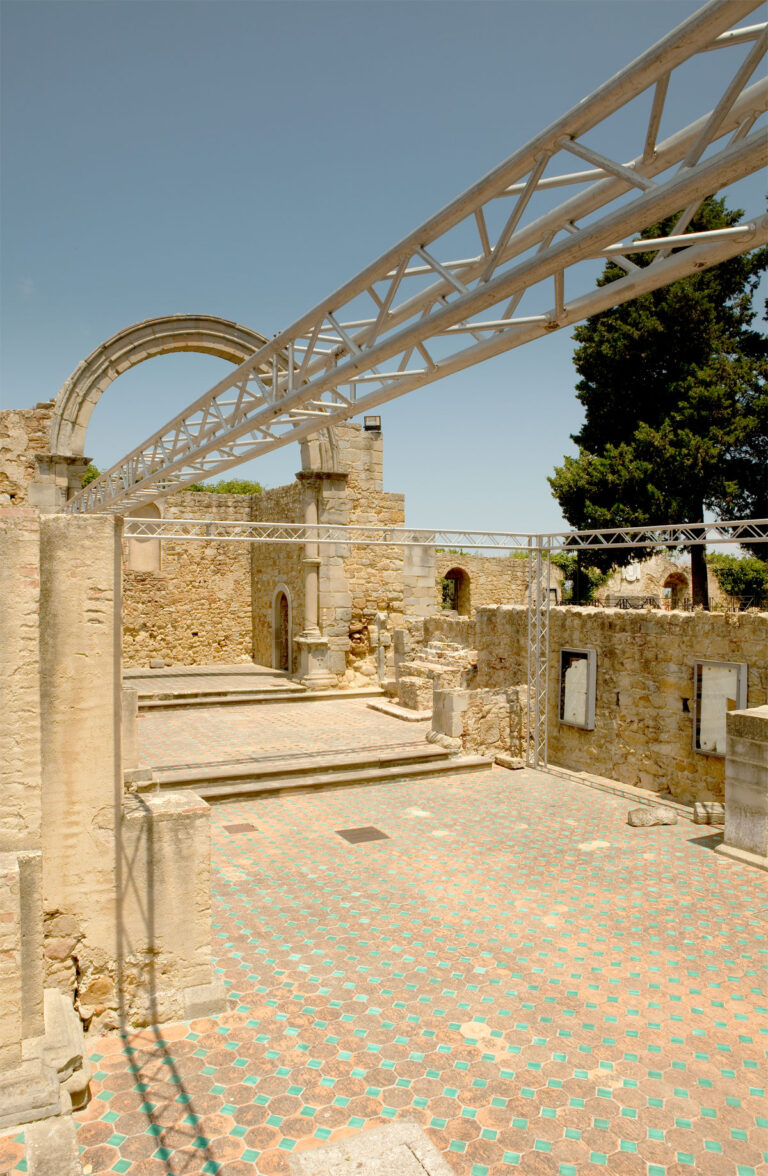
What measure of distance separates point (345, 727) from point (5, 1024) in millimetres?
9616

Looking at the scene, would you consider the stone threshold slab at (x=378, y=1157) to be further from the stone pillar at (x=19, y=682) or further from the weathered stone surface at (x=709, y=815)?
the weathered stone surface at (x=709, y=815)

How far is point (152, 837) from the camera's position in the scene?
473cm

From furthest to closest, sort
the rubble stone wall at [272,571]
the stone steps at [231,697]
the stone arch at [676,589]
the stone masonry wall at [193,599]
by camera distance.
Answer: the stone arch at [676,589]
the stone masonry wall at [193,599]
the rubble stone wall at [272,571]
the stone steps at [231,697]

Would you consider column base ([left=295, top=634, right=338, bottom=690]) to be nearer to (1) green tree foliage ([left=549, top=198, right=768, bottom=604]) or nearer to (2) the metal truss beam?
(2) the metal truss beam

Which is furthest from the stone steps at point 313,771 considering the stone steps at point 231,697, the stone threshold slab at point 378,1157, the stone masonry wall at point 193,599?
the stone masonry wall at point 193,599

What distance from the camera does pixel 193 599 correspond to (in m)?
20.8

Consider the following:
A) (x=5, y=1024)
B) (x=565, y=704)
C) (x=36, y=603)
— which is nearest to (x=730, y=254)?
(x=36, y=603)

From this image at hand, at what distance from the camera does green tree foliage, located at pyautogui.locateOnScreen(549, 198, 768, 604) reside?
21.6 meters

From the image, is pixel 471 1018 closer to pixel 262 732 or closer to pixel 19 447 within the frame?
pixel 262 732

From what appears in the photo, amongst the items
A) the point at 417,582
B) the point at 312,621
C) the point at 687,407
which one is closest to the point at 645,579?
the point at 687,407

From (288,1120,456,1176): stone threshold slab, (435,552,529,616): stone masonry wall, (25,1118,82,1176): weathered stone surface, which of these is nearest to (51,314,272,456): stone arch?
Result: (435,552,529,616): stone masonry wall

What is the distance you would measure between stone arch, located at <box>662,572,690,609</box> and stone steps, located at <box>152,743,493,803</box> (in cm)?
2239

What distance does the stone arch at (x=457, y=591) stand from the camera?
28.5 metres

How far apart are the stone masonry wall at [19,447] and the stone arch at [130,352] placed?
110 centimetres
